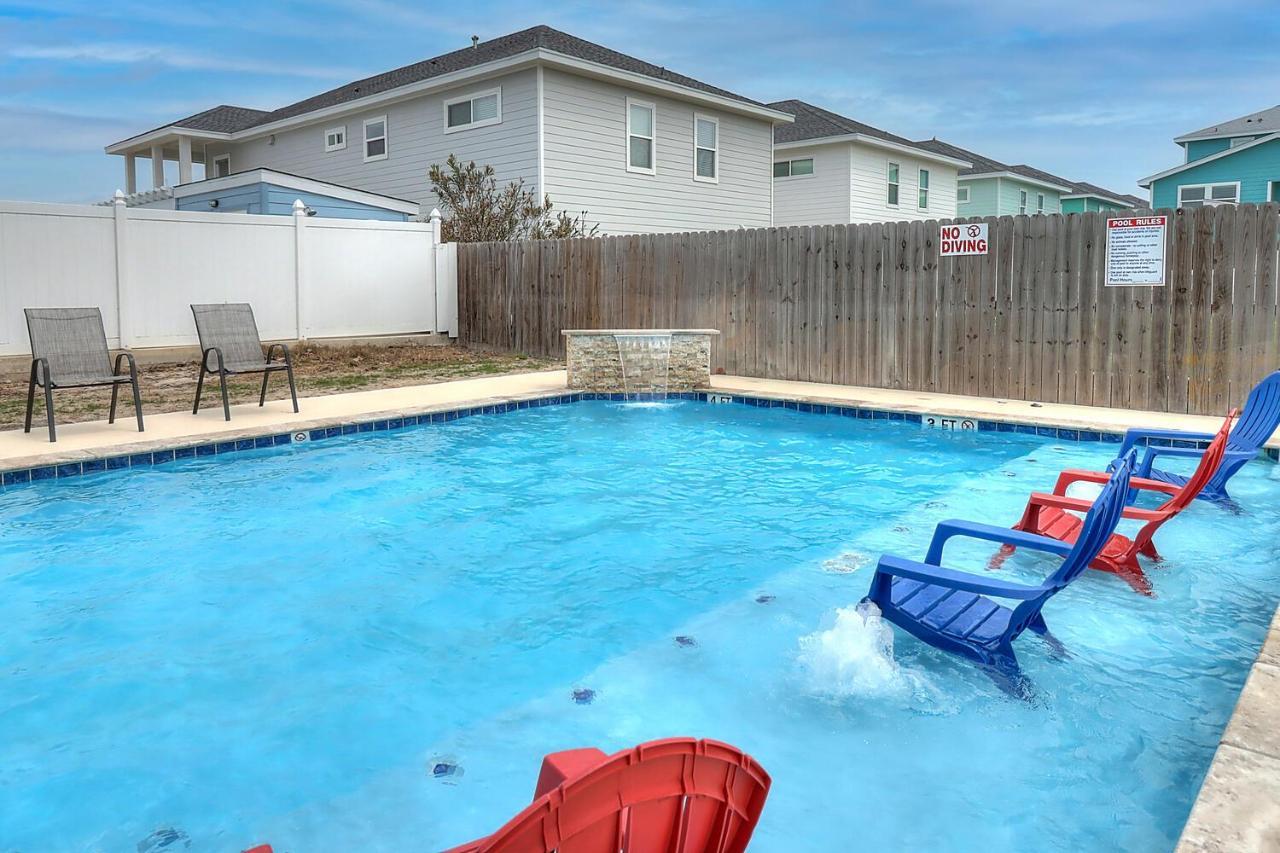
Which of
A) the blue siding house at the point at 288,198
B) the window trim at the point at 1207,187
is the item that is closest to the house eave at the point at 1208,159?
the window trim at the point at 1207,187

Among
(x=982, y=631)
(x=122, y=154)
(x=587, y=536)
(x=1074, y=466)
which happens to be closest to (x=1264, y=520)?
(x=1074, y=466)

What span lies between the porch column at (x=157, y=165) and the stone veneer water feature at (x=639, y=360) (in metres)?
17.7

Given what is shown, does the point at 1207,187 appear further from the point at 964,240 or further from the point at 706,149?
the point at 964,240

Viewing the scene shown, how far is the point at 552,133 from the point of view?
16016mm

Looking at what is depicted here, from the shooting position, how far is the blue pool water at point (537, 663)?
2775mm

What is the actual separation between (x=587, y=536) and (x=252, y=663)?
2225mm

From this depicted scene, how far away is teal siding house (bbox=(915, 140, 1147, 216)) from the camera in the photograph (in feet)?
95.3

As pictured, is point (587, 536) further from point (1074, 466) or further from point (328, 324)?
point (328, 324)

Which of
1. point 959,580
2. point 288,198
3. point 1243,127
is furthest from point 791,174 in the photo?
point 959,580

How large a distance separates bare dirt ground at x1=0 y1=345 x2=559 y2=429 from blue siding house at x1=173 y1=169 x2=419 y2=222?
10.5ft

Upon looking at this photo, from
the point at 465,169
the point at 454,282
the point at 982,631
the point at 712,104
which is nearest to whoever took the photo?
the point at 982,631

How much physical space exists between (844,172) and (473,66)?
30.8 feet

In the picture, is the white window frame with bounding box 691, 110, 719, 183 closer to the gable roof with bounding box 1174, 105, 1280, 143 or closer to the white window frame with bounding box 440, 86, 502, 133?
the white window frame with bounding box 440, 86, 502, 133

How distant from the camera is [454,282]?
1596 cm
